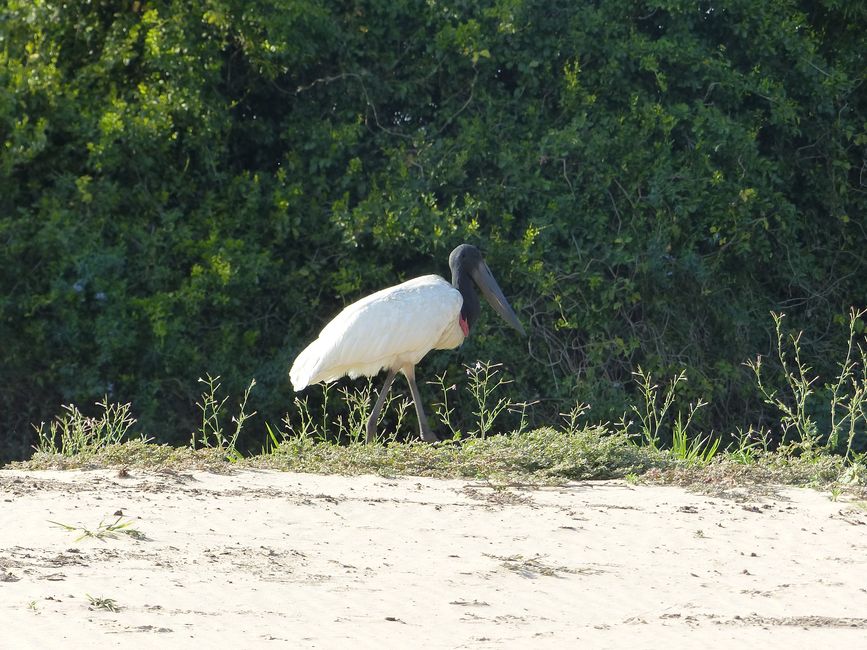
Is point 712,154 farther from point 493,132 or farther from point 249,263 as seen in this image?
point 249,263

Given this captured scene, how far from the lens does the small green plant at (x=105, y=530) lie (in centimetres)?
437

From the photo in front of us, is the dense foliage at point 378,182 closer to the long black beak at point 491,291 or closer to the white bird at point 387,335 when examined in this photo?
the long black beak at point 491,291

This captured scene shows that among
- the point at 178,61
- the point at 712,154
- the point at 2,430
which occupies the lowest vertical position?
the point at 2,430

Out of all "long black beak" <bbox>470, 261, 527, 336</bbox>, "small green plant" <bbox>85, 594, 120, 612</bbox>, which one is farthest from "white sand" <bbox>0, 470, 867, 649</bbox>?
"long black beak" <bbox>470, 261, 527, 336</bbox>

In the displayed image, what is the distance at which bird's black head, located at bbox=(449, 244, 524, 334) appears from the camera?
830 centimetres

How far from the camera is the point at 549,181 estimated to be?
31.3ft

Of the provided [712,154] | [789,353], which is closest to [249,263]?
[712,154]

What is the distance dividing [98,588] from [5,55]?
6.69 meters

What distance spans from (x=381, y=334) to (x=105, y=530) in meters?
3.18

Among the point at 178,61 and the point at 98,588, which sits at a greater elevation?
the point at 178,61

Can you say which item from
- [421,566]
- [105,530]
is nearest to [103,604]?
[105,530]

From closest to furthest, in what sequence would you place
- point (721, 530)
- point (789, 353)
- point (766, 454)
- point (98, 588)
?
point (98, 588) → point (721, 530) → point (766, 454) → point (789, 353)

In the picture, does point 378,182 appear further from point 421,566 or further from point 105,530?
point 421,566

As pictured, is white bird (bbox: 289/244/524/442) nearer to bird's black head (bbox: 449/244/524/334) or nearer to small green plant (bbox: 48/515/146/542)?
bird's black head (bbox: 449/244/524/334)
